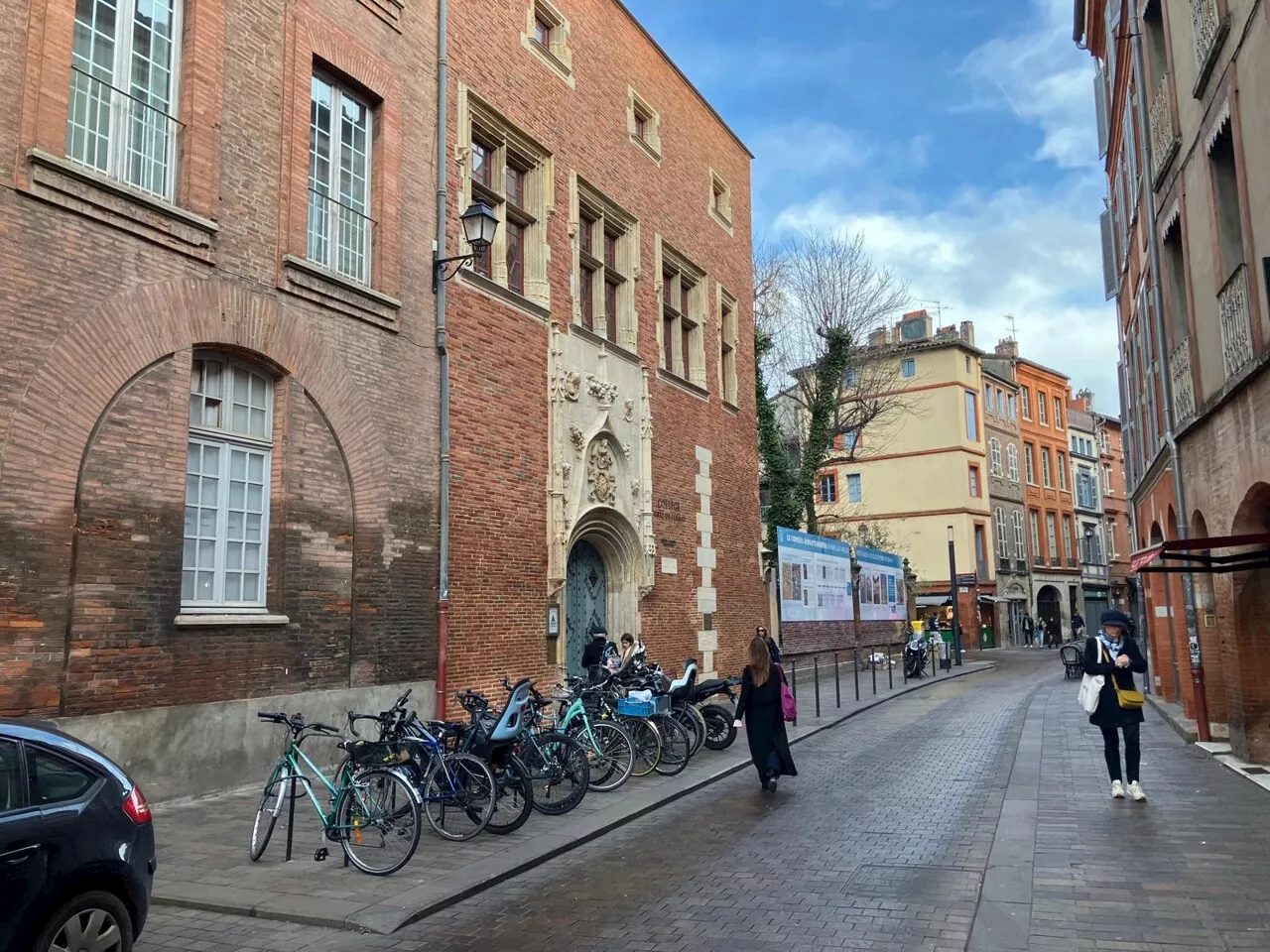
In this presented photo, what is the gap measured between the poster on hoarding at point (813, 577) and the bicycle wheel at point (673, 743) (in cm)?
971

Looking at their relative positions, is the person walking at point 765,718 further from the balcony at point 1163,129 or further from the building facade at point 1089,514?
the building facade at point 1089,514

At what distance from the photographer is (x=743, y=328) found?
24.0 meters

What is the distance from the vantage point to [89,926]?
14.1 feet

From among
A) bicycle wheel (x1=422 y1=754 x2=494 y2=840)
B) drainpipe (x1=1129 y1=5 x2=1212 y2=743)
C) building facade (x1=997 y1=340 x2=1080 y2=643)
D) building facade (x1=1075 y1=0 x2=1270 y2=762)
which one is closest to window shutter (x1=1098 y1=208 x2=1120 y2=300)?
building facade (x1=1075 y1=0 x2=1270 y2=762)

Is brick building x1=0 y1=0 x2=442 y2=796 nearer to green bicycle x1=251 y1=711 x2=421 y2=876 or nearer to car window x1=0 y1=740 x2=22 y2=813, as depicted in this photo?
green bicycle x1=251 y1=711 x2=421 y2=876

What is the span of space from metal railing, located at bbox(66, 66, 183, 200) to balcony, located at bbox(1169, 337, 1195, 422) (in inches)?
455

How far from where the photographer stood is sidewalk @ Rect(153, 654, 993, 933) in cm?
588

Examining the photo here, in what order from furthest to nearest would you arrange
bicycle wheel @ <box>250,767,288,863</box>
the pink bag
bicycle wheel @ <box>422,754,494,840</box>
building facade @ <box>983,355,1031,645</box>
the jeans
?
building facade @ <box>983,355,1031,645</box> → the pink bag → the jeans → bicycle wheel @ <box>422,754,494,840</box> → bicycle wheel @ <box>250,767,288,863</box>

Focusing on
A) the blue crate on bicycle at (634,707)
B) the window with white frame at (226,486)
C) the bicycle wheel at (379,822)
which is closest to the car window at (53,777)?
the bicycle wheel at (379,822)

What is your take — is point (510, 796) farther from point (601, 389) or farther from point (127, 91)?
point (601, 389)

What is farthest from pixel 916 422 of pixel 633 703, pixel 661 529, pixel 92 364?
pixel 92 364

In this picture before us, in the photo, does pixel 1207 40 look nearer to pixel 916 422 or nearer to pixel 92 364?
pixel 92 364

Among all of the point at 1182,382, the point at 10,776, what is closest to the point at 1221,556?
the point at 1182,382

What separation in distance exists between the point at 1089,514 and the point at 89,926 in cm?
6147
